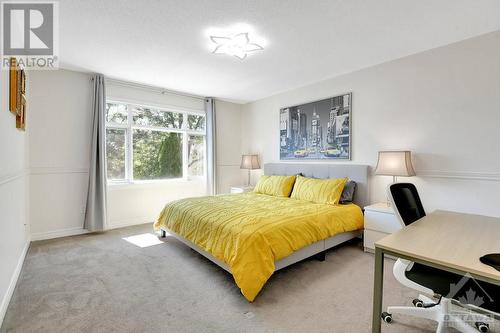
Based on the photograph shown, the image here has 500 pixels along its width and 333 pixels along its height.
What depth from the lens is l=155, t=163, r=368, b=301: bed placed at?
202 cm

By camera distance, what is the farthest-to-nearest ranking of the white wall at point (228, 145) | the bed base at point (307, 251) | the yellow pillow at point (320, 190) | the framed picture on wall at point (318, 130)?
the white wall at point (228, 145), the framed picture on wall at point (318, 130), the yellow pillow at point (320, 190), the bed base at point (307, 251)

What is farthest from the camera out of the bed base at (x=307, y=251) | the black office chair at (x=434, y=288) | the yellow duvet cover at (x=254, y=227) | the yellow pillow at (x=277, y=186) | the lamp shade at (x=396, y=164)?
the yellow pillow at (x=277, y=186)

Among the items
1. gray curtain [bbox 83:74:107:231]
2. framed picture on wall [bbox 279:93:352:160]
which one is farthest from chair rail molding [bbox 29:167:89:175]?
framed picture on wall [bbox 279:93:352:160]

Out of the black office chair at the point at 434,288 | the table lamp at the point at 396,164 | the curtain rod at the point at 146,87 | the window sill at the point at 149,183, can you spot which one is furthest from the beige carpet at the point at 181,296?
the curtain rod at the point at 146,87

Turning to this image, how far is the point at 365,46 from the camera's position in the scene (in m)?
2.75

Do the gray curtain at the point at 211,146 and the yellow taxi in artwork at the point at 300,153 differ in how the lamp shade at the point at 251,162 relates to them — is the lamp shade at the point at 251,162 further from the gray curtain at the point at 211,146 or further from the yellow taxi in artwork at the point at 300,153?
the yellow taxi in artwork at the point at 300,153

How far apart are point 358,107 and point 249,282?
113 inches

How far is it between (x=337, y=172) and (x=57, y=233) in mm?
4267

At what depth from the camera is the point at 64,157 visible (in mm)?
3576

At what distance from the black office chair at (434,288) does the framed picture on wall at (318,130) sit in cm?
185

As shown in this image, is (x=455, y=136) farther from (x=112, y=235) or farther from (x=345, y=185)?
(x=112, y=235)

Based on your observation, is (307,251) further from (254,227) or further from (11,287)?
(11,287)

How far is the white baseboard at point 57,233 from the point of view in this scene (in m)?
3.38

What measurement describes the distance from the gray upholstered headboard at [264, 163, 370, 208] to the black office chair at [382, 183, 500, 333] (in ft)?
4.80
